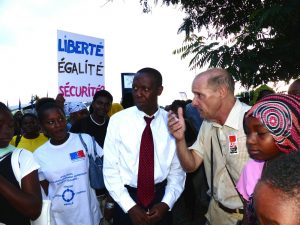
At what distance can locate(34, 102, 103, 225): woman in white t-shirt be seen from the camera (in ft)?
10.9

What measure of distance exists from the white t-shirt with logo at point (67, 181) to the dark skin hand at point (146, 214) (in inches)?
22.3

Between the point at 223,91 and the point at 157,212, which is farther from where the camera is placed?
the point at 157,212

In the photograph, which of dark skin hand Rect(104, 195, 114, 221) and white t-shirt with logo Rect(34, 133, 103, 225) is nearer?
white t-shirt with logo Rect(34, 133, 103, 225)

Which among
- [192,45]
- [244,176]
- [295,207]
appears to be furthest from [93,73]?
[295,207]

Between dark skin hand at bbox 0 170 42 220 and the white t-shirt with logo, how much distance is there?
3.26 ft

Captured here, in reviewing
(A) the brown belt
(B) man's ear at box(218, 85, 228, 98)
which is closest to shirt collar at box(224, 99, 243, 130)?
(B) man's ear at box(218, 85, 228, 98)

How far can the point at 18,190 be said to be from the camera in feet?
7.15

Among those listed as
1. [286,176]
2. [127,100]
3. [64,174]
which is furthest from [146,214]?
[127,100]

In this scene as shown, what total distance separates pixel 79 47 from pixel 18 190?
3993 mm

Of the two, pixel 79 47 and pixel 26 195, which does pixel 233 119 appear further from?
pixel 79 47

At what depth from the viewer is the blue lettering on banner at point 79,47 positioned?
5653 mm

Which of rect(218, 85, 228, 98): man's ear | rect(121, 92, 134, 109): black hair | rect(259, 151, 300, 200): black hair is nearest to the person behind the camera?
rect(259, 151, 300, 200): black hair

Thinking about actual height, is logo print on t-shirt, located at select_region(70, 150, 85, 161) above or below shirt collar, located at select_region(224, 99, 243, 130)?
below

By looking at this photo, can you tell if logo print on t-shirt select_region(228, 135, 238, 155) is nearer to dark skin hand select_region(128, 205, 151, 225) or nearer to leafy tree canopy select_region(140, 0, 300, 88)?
dark skin hand select_region(128, 205, 151, 225)
